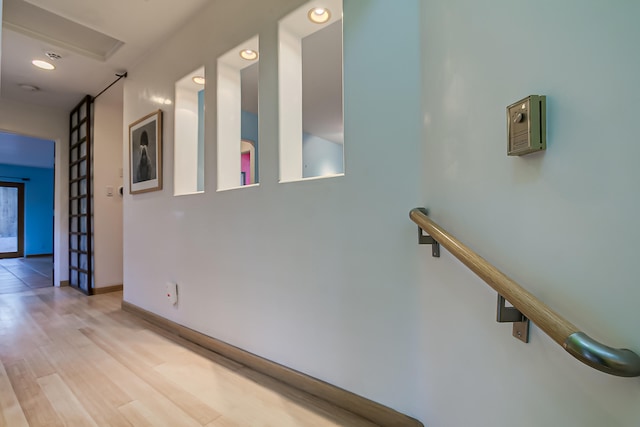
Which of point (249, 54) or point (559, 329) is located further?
point (249, 54)

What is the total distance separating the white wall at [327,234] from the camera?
1.24m

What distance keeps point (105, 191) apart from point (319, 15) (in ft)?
12.9

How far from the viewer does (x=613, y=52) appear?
58 centimetres

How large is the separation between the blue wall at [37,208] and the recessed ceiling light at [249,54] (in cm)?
1004

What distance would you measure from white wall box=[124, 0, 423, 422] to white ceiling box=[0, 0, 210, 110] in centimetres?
27

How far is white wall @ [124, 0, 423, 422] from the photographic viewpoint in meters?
1.24

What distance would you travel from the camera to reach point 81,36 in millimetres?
2660

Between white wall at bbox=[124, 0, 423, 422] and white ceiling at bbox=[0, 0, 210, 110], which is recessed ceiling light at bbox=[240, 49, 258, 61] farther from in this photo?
white ceiling at bbox=[0, 0, 210, 110]

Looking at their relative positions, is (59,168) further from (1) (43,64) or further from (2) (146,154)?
(2) (146,154)

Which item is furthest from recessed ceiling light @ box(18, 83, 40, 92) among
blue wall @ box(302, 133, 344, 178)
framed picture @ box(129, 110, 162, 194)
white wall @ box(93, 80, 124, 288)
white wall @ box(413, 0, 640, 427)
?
white wall @ box(413, 0, 640, 427)

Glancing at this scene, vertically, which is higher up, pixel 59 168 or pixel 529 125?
pixel 59 168

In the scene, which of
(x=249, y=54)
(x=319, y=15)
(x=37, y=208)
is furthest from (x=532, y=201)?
(x=37, y=208)

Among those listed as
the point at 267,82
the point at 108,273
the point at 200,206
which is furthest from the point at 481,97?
the point at 108,273

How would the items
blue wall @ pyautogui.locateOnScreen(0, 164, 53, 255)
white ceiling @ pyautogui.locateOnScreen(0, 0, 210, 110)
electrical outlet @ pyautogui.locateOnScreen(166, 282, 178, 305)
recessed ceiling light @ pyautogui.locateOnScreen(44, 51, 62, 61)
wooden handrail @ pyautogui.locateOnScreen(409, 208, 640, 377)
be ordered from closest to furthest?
wooden handrail @ pyautogui.locateOnScreen(409, 208, 640, 377), white ceiling @ pyautogui.locateOnScreen(0, 0, 210, 110), electrical outlet @ pyautogui.locateOnScreen(166, 282, 178, 305), recessed ceiling light @ pyautogui.locateOnScreen(44, 51, 62, 61), blue wall @ pyautogui.locateOnScreen(0, 164, 53, 255)
